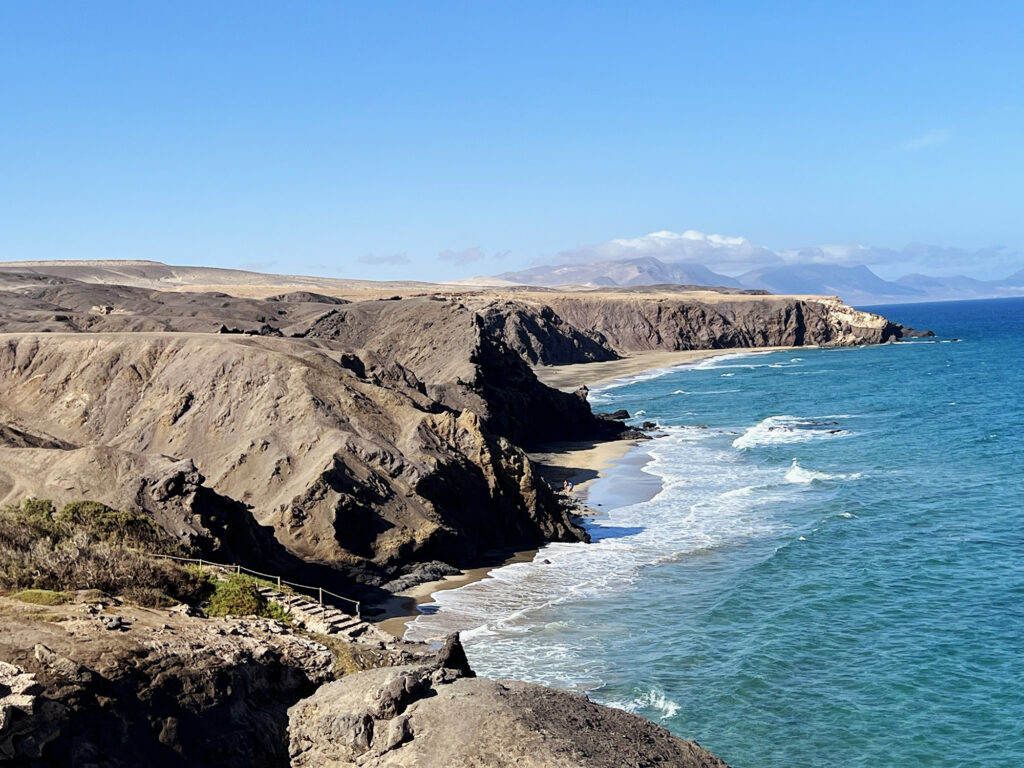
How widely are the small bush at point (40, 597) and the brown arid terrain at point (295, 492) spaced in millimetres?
648

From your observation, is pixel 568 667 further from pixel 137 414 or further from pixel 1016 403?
pixel 1016 403

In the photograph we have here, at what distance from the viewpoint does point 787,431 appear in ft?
229

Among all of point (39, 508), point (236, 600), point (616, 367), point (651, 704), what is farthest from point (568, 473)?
point (616, 367)

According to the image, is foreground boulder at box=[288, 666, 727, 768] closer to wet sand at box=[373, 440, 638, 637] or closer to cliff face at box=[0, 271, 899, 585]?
wet sand at box=[373, 440, 638, 637]

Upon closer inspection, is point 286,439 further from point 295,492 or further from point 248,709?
point 248,709

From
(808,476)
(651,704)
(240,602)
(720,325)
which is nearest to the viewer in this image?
(240,602)

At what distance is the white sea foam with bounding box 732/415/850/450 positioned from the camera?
216 ft

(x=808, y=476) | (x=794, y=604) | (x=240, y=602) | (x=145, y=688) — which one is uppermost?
(x=145, y=688)

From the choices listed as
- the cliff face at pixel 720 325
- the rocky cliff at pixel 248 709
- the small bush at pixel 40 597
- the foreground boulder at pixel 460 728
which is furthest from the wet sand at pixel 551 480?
the cliff face at pixel 720 325

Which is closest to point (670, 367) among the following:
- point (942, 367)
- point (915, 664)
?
point (942, 367)

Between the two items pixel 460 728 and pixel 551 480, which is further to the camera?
pixel 551 480

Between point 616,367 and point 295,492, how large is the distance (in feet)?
333

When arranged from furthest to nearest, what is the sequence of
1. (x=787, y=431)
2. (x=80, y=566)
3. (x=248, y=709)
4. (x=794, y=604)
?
1. (x=787, y=431)
2. (x=794, y=604)
3. (x=80, y=566)
4. (x=248, y=709)

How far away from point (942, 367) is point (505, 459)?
8275 cm
